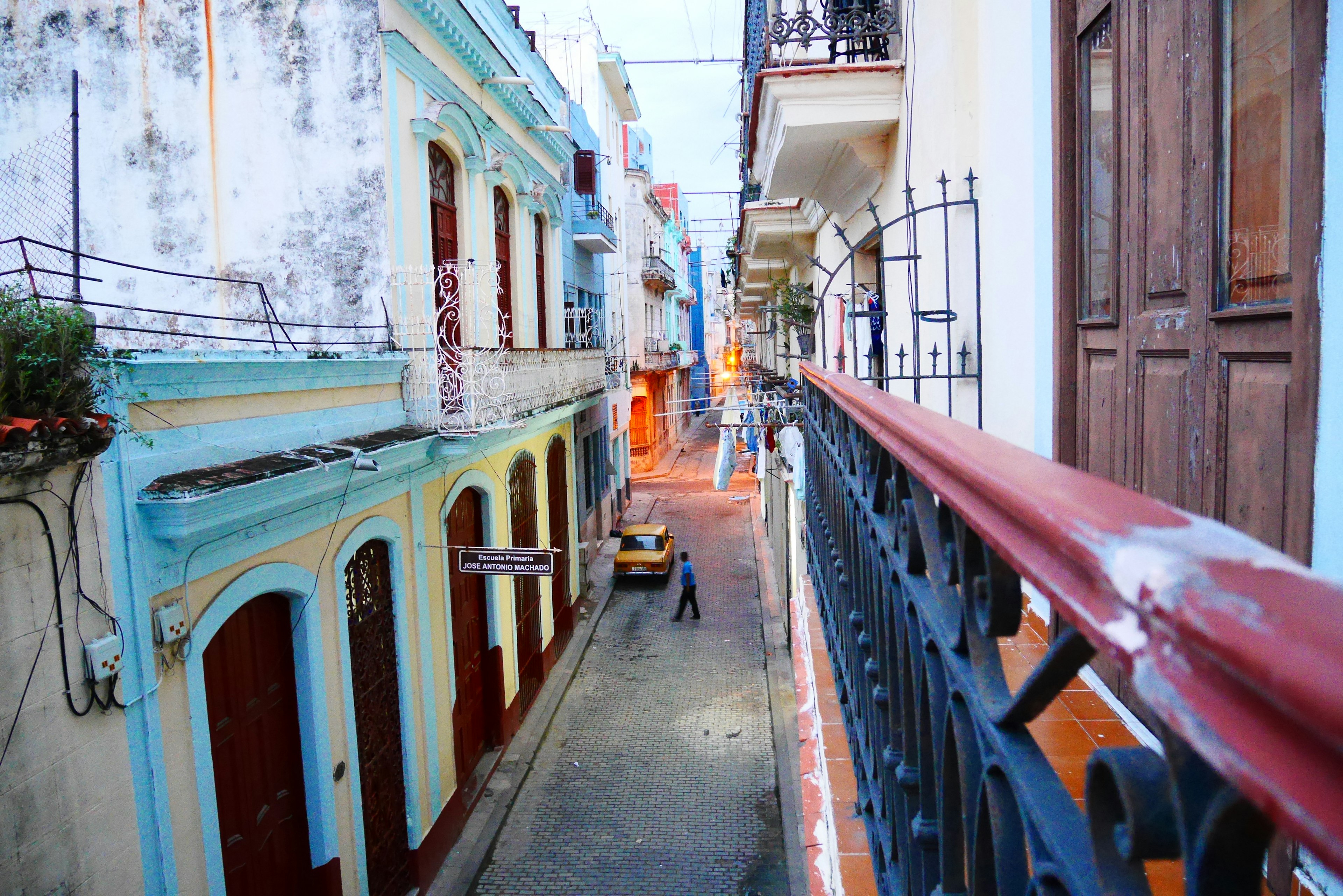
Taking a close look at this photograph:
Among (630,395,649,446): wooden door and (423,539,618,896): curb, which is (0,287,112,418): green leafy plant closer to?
(423,539,618,896): curb

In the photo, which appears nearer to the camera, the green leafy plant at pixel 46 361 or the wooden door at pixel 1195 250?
the wooden door at pixel 1195 250

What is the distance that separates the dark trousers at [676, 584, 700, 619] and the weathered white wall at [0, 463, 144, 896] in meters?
11.5

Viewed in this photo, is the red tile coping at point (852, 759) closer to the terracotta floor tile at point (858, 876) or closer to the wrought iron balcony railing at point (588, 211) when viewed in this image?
the terracotta floor tile at point (858, 876)

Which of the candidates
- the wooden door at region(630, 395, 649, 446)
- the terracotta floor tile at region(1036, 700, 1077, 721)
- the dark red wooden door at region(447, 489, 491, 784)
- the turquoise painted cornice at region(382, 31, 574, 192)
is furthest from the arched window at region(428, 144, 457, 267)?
the wooden door at region(630, 395, 649, 446)

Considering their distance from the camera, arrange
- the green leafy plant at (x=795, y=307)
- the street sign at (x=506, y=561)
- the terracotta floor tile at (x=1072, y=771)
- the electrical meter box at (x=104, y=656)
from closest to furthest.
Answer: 1. the terracotta floor tile at (x=1072, y=771)
2. the electrical meter box at (x=104, y=656)
3. the street sign at (x=506, y=561)
4. the green leafy plant at (x=795, y=307)

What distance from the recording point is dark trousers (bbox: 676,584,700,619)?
1583 cm

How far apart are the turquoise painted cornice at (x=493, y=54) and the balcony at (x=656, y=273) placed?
17.2 metres

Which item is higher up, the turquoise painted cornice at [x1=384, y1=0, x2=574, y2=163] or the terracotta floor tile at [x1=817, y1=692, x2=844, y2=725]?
the turquoise painted cornice at [x1=384, y1=0, x2=574, y2=163]

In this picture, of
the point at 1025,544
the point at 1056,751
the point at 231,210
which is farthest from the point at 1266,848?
the point at 231,210

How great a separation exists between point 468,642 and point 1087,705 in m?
8.23

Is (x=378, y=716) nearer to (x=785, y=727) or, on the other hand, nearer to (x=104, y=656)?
(x=104, y=656)

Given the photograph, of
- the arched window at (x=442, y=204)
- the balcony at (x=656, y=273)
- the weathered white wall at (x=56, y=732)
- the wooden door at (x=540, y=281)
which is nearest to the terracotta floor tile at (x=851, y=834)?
the weathered white wall at (x=56, y=732)

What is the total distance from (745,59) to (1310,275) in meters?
8.68

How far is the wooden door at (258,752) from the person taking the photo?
18.7 ft
